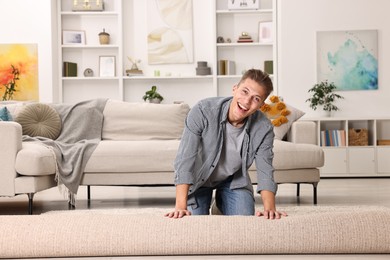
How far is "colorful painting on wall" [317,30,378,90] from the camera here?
815 cm

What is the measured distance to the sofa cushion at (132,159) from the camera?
16.1 ft

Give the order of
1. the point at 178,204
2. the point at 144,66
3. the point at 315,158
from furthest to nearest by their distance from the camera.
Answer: the point at 144,66, the point at 315,158, the point at 178,204

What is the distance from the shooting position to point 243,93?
2.34 meters

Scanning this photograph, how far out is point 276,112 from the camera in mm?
5887

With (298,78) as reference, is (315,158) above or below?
below

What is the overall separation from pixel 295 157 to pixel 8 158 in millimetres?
1969

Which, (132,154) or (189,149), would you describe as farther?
(132,154)

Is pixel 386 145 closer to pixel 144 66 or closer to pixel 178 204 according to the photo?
pixel 144 66

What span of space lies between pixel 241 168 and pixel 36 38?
5912 millimetres

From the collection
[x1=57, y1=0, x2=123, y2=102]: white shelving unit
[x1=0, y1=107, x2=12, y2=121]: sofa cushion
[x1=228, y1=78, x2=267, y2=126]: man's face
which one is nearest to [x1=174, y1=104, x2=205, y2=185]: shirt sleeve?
[x1=228, y1=78, x2=267, y2=126]: man's face

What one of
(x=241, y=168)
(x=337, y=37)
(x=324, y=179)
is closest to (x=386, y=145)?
(x=324, y=179)

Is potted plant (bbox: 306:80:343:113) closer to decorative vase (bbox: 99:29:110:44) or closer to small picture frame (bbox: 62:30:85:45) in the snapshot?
decorative vase (bbox: 99:29:110:44)

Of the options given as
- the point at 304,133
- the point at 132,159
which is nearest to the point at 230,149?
the point at 132,159

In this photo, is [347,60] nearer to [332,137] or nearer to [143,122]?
[332,137]
